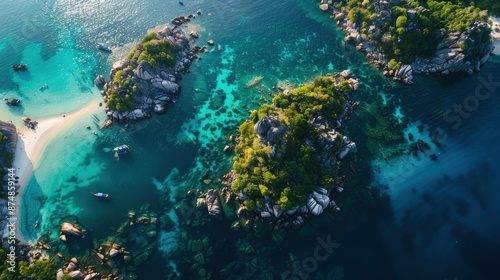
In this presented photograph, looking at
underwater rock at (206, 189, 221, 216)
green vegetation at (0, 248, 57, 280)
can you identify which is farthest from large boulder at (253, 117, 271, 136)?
green vegetation at (0, 248, 57, 280)

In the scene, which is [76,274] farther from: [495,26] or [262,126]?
[495,26]

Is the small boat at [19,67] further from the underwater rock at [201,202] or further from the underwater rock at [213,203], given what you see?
the underwater rock at [213,203]

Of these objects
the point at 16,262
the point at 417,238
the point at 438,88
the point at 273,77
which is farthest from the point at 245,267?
the point at 438,88

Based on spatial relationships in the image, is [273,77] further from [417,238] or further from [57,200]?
[57,200]

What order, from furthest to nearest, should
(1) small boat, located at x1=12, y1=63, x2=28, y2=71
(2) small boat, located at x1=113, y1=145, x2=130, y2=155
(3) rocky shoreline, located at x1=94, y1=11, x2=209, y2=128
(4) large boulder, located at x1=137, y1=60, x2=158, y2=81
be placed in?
(1) small boat, located at x1=12, y1=63, x2=28, y2=71
(4) large boulder, located at x1=137, y1=60, x2=158, y2=81
(3) rocky shoreline, located at x1=94, y1=11, x2=209, y2=128
(2) small boat, located at x1=113, y1=145, x2=130, y2=155

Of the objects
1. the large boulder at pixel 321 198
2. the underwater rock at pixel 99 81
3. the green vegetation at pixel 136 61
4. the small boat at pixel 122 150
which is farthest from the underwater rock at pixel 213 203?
the underwater rock at pixel 99 81

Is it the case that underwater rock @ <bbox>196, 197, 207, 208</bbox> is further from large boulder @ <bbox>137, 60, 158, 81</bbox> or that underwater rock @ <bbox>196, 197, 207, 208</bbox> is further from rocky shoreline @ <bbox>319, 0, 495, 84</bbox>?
rocky shoreline @ <bbox>319, 0, 495, 84</bbox>
